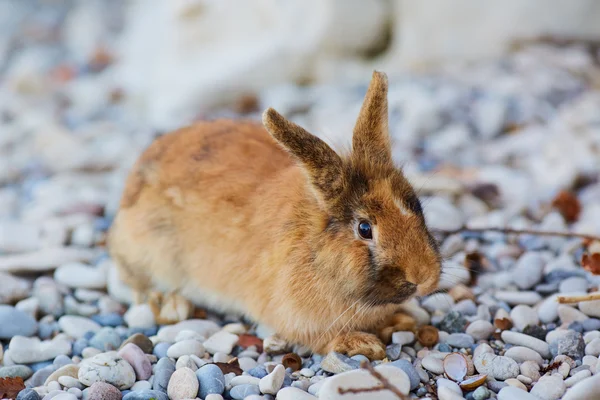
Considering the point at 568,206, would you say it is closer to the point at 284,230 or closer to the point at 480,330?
the point at 480,330

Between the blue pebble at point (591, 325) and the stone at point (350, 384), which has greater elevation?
the blue pebble at point (591, 325)

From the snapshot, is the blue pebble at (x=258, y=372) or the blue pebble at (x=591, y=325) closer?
the blue pebble at (x=258, y=372)

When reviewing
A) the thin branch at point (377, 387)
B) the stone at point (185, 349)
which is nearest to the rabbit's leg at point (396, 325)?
the thin branch at point (377, 387)

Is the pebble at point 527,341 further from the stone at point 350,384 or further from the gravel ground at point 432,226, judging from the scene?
the stone at point 350,384

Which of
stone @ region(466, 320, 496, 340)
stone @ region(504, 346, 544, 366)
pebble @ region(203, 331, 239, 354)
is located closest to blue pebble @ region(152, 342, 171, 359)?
pebble @ region(203, 331, 239, 354)

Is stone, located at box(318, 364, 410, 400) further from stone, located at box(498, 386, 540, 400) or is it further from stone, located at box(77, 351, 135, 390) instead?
stone, located at box(77, 351, 135, 390)

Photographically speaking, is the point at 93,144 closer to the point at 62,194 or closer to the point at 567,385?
the point at 62,194

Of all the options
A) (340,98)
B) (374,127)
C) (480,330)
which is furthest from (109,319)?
(340,98)
